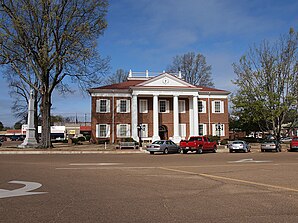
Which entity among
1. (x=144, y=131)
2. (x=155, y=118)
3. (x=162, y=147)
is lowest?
(x=162, y=147)

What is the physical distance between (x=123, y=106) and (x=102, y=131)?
16.2 feet

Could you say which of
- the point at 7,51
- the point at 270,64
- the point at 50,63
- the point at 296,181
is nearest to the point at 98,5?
the point at 50,63

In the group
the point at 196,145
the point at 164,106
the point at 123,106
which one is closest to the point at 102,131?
the point at 123,106

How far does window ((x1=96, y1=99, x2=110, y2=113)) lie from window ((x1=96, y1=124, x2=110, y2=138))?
2.26 metres

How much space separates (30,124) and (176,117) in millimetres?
21099

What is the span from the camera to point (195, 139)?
3291 centimetres

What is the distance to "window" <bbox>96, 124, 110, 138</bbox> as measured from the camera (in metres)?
48.6

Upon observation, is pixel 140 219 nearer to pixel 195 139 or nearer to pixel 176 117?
pixel 195 139

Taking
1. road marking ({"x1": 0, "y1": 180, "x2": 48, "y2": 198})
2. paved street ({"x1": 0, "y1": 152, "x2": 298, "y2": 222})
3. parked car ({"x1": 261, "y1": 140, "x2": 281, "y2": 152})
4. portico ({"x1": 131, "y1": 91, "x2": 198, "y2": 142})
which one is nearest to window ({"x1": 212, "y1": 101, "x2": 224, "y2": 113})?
portico ({"x1": 131, "y1": 91, "x2": 198, "y2": 142})

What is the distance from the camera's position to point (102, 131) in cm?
4881

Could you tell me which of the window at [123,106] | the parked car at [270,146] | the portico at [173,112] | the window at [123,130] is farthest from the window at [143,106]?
the parked car at [270,146]

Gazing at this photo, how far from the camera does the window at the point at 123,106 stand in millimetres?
49359

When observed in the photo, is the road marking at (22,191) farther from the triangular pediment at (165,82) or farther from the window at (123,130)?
the window at (123,130)

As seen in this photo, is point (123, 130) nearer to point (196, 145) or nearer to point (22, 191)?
point (196, 145)
